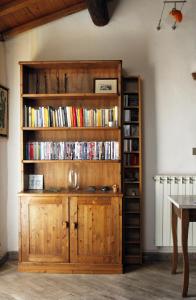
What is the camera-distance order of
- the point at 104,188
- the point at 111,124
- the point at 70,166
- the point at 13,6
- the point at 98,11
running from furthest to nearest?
the point at 70,166 → the point at 104,188 → the point at 111,124 → the point at 98,11 → the point at 13,6

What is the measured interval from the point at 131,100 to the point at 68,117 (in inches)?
29.3

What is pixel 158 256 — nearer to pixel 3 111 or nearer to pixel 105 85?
pixel 105 85

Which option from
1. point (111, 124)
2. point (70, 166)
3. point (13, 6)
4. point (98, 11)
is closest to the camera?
point (13, 6)

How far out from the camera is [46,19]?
11.8 feet

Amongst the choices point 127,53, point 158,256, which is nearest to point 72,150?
point 127,53

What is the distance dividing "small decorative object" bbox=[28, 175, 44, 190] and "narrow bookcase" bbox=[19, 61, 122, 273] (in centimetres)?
5

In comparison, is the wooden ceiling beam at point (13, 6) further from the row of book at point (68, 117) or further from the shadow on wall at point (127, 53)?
the row of book at point (68, 117)

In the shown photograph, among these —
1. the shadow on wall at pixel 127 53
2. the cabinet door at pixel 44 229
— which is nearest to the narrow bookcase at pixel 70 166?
the cabinet door at pixel 44 229

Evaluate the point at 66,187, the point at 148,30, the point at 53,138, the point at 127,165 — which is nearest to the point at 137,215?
the point at 127,165

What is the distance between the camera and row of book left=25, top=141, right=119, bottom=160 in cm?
338

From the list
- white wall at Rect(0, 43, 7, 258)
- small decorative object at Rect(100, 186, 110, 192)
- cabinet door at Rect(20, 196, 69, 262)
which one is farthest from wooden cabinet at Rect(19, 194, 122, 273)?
white wall at Rect(0, 43, 7, 258)

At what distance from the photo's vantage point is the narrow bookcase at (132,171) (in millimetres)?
3492

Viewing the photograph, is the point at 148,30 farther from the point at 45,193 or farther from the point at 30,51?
the point at 45,193

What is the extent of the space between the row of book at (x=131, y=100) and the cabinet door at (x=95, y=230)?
3.54 ft
